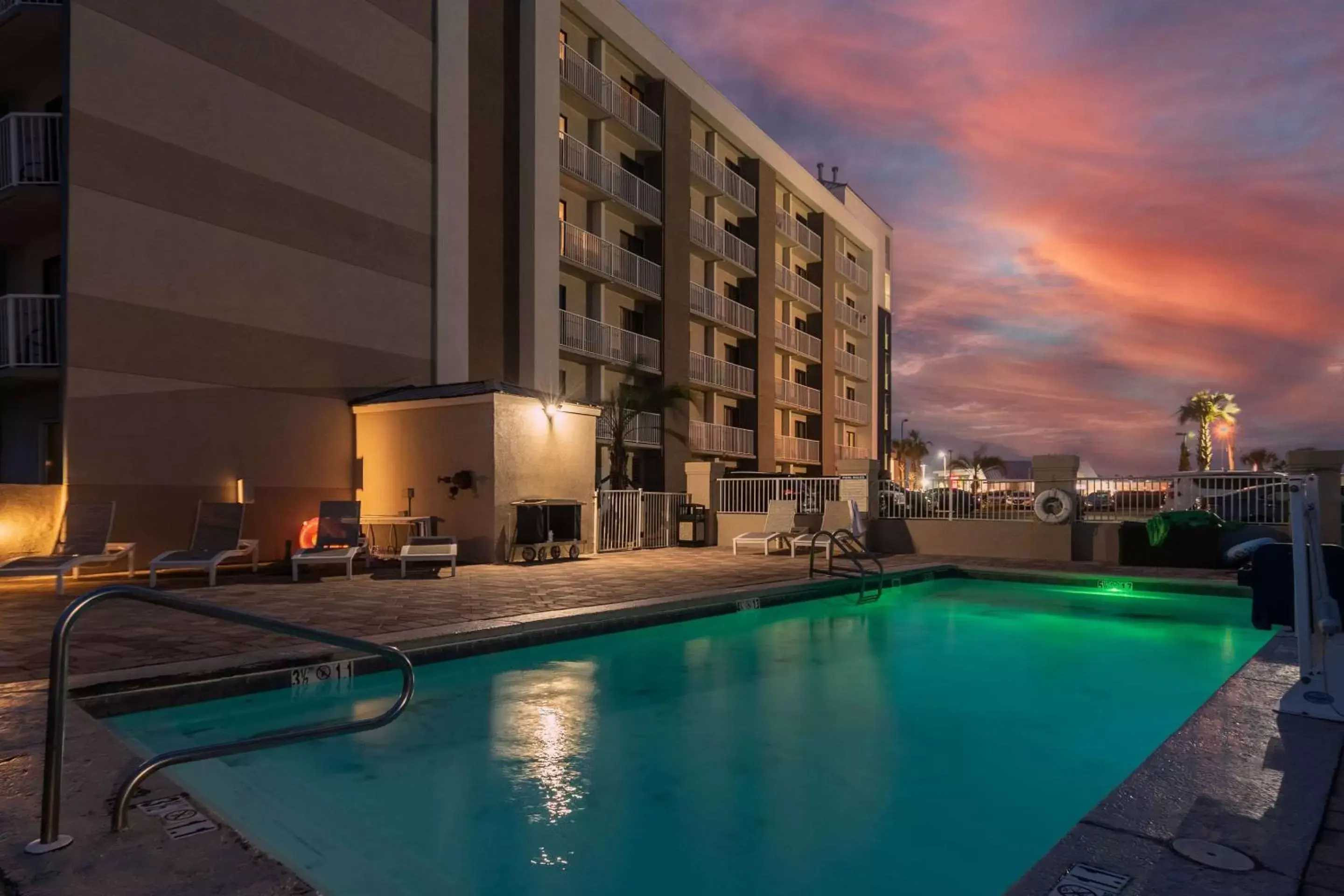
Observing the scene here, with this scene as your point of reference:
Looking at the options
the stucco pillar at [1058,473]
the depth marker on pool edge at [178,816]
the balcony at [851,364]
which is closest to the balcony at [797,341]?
the balcony at [851,364]

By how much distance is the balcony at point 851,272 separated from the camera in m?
35.3

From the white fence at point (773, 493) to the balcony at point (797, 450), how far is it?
11801mm

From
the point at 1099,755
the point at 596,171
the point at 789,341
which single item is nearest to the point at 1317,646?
the point at 1099,755

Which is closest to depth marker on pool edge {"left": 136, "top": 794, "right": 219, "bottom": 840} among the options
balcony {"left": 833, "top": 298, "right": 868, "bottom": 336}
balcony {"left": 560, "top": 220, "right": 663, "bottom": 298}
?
balcony {"left": 560, "top": 220, "right": 663, "bottom": 298}

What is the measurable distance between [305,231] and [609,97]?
431 inches

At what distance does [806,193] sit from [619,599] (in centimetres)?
2697

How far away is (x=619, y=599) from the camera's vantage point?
342 inches

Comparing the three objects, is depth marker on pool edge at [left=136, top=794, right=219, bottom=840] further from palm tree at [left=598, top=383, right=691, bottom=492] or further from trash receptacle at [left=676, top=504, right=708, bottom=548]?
palm tree at [left=598, top=383, right=691, bottom=492]

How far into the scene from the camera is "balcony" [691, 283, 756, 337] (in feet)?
82.6

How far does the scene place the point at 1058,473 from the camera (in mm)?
14367

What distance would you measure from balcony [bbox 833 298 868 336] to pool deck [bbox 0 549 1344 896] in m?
29.4

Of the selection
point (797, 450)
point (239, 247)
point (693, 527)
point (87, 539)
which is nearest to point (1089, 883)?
point (87, 539)

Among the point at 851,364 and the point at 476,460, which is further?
the point at 851,364

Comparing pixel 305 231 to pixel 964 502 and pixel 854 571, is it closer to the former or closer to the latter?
pixel 854 571
